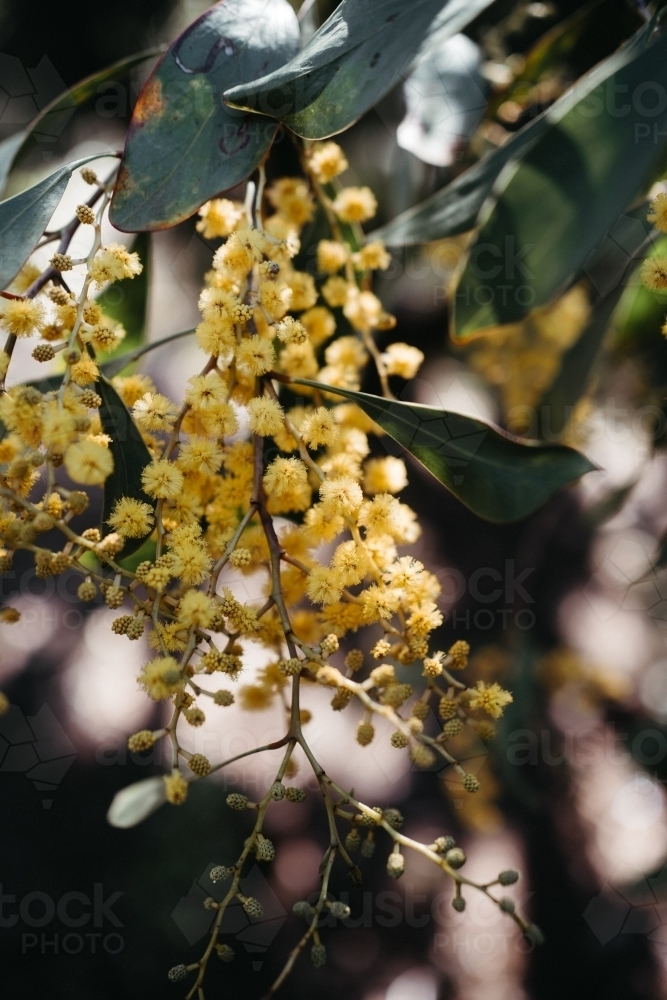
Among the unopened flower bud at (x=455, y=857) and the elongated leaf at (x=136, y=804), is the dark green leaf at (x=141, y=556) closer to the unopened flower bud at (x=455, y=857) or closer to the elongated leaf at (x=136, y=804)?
the elongated leaf at (x=136, y=804)

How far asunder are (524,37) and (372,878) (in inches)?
66.4

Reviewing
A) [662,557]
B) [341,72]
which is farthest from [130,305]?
[662,557]

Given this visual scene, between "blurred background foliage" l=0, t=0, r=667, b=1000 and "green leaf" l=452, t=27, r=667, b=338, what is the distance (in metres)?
0.35

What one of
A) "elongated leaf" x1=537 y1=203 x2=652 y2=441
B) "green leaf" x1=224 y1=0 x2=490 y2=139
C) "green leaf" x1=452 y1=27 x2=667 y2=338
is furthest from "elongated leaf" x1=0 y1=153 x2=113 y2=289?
"elongated leaf" x1=537 y1=203 x2=652 y2=441

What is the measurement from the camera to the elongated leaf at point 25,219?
67 cm

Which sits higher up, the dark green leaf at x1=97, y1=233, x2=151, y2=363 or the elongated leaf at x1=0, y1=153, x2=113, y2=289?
the elongated leaf at x1=0, y1=153, x2=113, y2=289

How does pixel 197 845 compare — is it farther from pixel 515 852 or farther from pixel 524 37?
pixel 524 37

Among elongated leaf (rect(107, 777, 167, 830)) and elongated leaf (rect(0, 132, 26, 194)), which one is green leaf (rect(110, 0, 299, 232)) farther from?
elongated leaf (rect(107, 777, 167, 830))

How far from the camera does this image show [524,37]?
131 cm

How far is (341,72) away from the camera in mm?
706

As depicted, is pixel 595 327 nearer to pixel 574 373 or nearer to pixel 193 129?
pixel 574 373

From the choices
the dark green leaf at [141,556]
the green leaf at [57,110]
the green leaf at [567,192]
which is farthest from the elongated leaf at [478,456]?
the green leaf at [57,110]

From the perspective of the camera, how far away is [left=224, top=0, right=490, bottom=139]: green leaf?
2.23 ft

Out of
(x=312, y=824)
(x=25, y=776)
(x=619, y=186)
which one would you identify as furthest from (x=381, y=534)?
(x=25, y=776)
